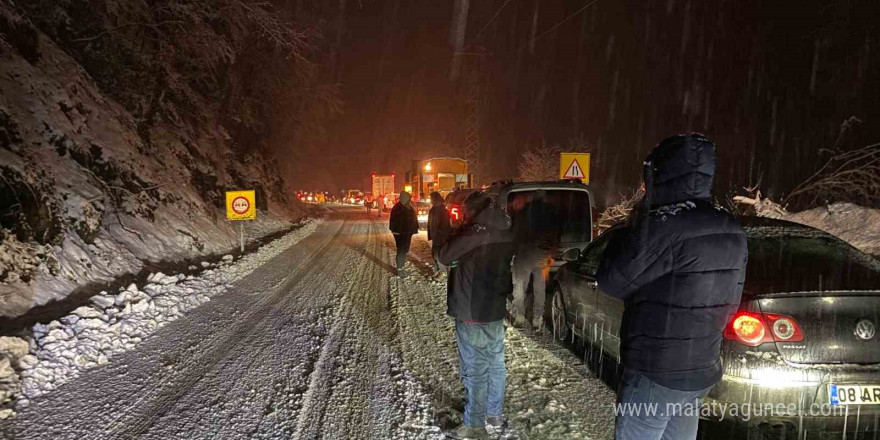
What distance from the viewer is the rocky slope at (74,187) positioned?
745 cm

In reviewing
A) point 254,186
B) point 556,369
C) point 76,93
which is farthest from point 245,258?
point 254,186

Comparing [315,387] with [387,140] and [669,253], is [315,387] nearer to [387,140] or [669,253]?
[669,253]

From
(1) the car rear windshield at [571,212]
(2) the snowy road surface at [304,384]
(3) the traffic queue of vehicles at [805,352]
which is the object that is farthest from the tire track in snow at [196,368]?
(1) the car rear windshield at [571,212]

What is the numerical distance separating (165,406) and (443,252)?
9.36ft

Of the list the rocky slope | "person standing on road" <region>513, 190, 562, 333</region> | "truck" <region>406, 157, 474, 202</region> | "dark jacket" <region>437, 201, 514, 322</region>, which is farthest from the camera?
"truck" <region>406, 157, 474, 202</region>

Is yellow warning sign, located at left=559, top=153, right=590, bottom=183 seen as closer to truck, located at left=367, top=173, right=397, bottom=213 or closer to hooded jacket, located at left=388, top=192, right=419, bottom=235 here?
hooded jacket, located at left=388, top=192, right=419, bottom=235

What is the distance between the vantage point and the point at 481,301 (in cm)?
390

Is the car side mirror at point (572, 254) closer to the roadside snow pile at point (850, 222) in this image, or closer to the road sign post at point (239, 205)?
the roadside snow pile at point (850, 222)

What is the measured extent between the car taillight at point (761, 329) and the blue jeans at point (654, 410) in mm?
1521

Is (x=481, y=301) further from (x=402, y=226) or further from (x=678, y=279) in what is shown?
(x=402, y=226)

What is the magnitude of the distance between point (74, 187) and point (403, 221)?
21.4ft

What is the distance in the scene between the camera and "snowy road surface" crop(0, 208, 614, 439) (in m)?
4.04

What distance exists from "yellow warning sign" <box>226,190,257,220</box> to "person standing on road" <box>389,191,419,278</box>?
17.7ft

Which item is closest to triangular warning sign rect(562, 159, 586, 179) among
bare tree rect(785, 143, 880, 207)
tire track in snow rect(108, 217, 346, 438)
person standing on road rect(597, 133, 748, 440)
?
bare tree rect(785, 143, 880, 207)
